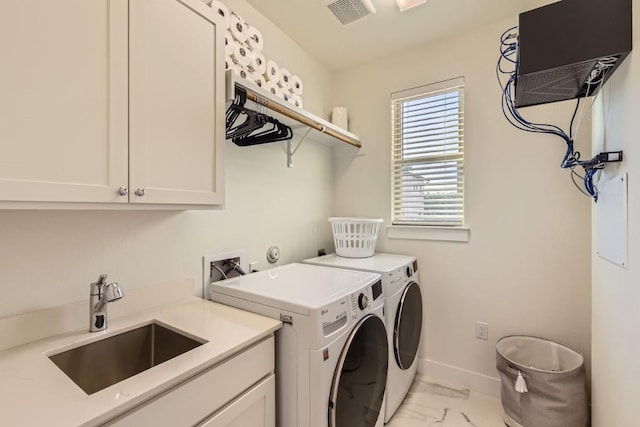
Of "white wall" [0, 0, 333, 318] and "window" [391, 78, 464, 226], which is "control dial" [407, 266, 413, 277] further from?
"white wall" [0, 0, 333, 318]

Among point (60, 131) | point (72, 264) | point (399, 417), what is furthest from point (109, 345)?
point (399, 417)

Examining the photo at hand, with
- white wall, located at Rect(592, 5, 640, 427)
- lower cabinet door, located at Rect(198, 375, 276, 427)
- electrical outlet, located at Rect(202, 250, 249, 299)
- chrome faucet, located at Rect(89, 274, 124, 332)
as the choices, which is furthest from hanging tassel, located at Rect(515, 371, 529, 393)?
chrome faucet, located at Rect(89, 274, 124, 332)

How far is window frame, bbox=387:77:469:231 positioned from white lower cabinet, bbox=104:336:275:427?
5.09ft

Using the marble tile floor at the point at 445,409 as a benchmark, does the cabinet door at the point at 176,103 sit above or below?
above

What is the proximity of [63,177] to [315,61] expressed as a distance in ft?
7.15

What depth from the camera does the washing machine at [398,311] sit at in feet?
5.65

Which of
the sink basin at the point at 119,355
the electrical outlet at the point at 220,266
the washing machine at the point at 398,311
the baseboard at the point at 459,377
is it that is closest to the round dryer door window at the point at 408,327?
the washing machine at the point at 398,311

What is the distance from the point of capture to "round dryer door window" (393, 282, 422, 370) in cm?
178

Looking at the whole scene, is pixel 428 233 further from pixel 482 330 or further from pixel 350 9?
pixel 350 9

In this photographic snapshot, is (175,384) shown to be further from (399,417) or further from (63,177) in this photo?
(399,417)

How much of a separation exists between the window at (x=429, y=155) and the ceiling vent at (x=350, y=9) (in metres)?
0.69

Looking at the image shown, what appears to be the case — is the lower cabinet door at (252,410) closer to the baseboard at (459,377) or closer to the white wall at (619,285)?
the white wall at (619,285)

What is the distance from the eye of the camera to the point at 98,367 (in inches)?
44.7

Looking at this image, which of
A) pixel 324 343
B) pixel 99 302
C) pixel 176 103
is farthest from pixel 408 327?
pixel 176 103
